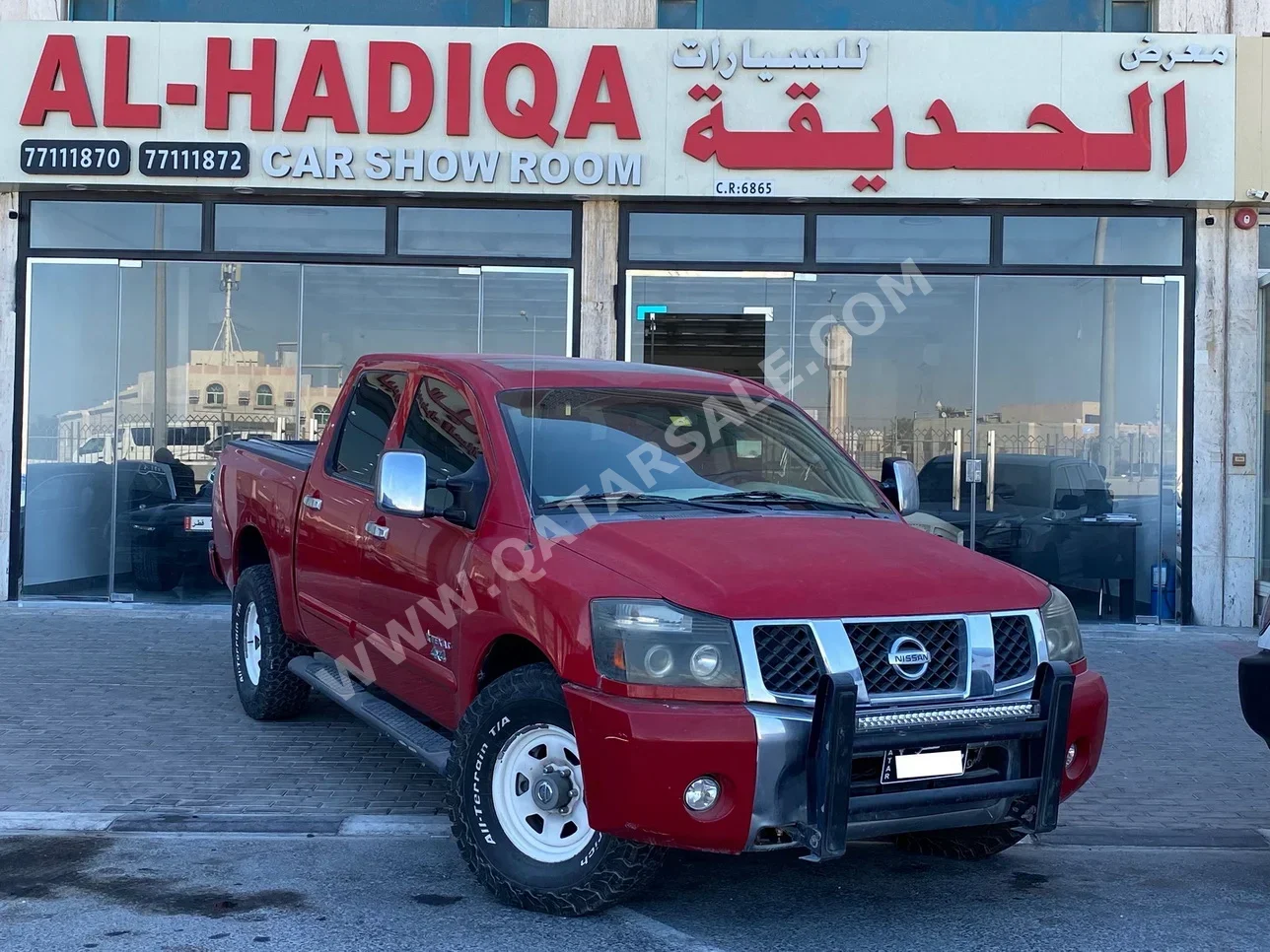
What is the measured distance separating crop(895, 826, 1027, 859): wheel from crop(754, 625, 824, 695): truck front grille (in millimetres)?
1239

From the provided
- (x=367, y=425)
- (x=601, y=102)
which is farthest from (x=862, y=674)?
(x=601, y=102)

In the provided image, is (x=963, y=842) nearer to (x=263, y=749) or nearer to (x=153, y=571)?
(x=263, y=749)

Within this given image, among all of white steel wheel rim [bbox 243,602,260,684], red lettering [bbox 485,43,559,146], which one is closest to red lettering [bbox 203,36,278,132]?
red lettering [bbox 485,43,559,146]

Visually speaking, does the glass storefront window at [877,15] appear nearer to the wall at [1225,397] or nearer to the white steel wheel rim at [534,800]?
the wall at [1225,397]

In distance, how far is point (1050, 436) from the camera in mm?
12055

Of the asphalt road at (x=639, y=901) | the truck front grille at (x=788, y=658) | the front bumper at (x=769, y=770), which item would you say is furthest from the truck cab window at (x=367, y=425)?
the truck front grille at (x=788, y=658)

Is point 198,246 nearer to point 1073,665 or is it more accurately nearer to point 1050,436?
point 1050,436

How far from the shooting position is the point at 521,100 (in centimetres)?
1170

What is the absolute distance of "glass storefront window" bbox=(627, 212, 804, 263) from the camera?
12.1 m

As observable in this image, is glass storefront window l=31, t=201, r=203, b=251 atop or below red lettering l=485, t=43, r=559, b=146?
below

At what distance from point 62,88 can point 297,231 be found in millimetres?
2298

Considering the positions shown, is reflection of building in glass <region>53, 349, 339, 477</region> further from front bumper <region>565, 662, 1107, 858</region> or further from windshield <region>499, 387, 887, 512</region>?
front bumper <region>565, 662, 1107, 858</region>

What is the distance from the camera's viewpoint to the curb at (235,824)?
557cm

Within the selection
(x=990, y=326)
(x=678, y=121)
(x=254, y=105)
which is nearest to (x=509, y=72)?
(x=678, y=121)
